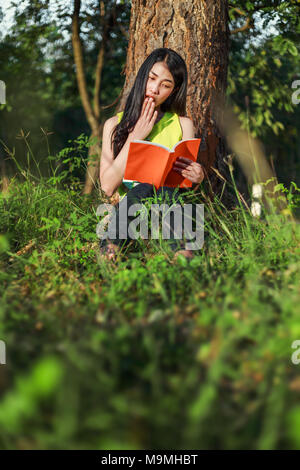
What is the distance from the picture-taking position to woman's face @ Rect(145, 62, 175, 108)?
3.25 meters

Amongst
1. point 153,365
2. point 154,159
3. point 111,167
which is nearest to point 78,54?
point 111,167

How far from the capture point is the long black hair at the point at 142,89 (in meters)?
3.28

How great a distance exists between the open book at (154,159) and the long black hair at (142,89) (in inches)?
17.5

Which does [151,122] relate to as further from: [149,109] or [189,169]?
[189,169]

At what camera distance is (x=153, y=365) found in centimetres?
139

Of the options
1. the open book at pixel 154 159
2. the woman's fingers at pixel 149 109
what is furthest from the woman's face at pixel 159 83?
the open book at pixel 154 159

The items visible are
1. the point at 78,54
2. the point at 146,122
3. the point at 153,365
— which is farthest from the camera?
the point at 78,54

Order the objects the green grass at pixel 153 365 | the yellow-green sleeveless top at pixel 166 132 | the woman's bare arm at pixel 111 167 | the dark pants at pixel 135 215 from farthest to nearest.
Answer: the yellow-green sleeveless top at pixel 166 132, the woman's bare arm at pixel 111 167, the dark pants at pixel 135 215, the green grass at pixel 153 365

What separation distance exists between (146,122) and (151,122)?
0.04 metres

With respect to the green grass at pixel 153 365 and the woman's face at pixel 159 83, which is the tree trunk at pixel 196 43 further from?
the green grass at pixel 153 365

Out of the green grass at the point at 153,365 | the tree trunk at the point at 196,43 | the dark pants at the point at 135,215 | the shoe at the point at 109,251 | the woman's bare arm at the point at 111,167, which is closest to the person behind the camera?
the green grass at the point at 153,365

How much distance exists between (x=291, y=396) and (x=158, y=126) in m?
2.53

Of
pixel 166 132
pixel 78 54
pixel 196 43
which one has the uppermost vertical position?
pixel 78 54
